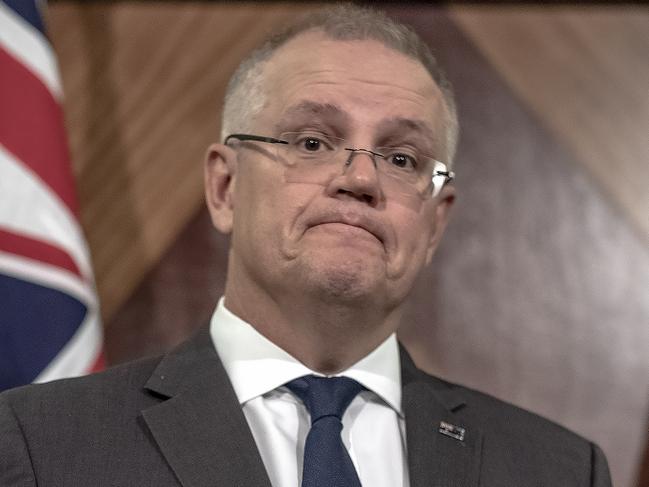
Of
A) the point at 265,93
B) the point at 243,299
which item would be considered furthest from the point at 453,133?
the point at 243,299

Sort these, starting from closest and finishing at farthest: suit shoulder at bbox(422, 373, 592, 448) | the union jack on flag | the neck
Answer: the neck
suit shoulder at bbox(422, 373, 592, 448)
the union jack on flag

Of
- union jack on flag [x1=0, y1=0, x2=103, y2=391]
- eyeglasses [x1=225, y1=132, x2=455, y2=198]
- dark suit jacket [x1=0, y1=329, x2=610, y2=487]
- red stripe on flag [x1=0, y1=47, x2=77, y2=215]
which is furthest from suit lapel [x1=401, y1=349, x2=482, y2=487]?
red stripe on flag [x1=0, y1=47, x2=77, y2=215]

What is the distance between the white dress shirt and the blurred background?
92 cm

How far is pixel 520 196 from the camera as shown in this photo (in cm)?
298

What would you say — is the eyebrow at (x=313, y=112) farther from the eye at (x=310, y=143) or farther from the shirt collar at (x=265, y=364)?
the shirt collar at (x=265, y=364)

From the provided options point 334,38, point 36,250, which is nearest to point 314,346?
point 334,38

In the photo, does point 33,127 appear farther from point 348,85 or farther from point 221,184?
point 348,85

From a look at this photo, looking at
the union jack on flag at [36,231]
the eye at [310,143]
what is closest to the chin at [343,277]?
the eye at [310,143]

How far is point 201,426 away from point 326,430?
0.21 m

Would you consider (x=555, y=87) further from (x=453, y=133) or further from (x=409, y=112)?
(x=409, y=112)

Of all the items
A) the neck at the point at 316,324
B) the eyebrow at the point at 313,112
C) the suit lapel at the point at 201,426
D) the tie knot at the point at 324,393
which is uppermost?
the eyebrow at the point at 313,112

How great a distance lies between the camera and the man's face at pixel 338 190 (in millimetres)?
A: 1856

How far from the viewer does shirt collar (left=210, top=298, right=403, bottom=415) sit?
1.89 metres

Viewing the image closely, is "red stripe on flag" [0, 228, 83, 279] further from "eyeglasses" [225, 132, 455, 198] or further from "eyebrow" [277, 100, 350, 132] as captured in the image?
"eyebrow" [277, 100, 350, 132]
